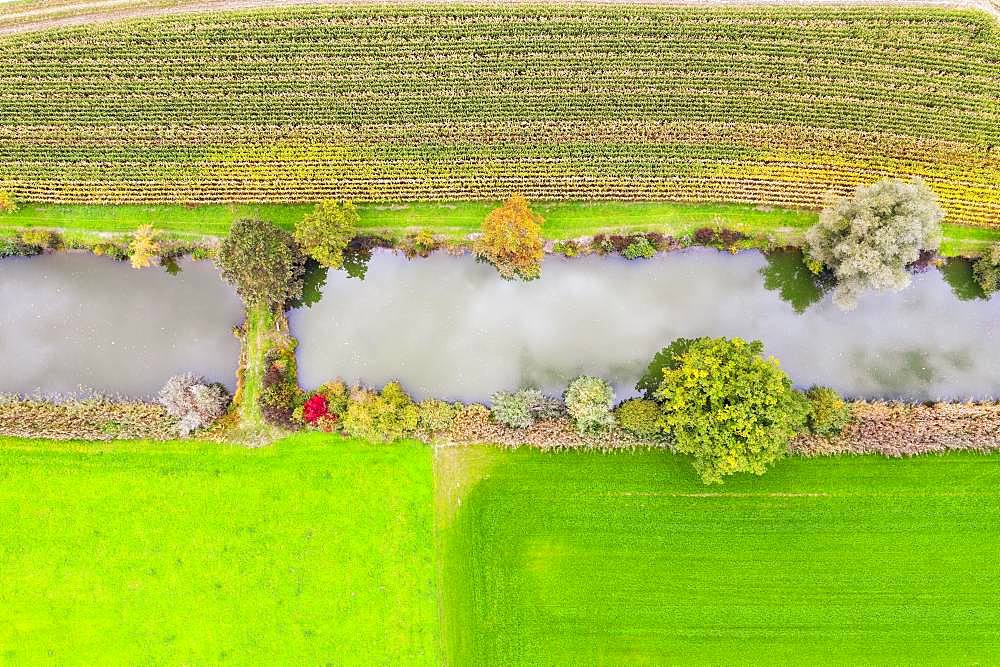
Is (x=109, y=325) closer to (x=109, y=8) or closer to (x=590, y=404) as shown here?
(x=109, y=8)

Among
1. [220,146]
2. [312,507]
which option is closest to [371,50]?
[220,146]

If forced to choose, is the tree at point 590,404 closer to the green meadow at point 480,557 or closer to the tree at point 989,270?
the green meadow at point 480,557

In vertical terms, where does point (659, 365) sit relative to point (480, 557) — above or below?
above

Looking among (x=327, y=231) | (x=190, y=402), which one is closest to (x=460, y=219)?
(x=327, y=231)

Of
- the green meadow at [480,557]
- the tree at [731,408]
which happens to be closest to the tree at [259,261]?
the green meadow at [480,557]

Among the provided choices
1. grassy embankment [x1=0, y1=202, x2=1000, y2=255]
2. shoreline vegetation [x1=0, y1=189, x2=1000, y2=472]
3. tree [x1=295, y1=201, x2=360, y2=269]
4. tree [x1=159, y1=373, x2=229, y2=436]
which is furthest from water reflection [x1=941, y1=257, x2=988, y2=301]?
tree [x1=159, y1=373, x2=229, y2=436]

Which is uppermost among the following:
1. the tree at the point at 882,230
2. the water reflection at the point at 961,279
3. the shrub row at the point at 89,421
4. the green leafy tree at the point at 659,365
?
the tree at the point at 882,230
